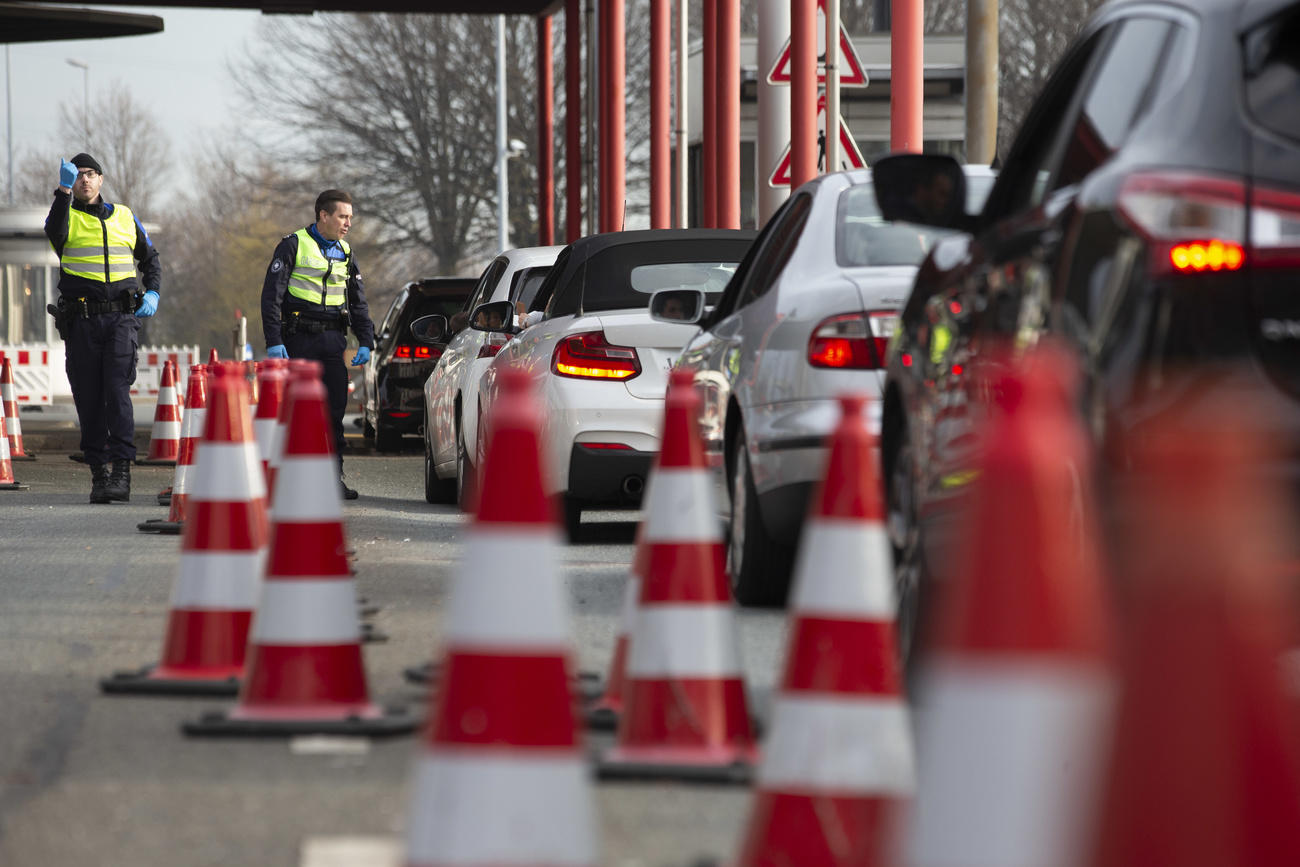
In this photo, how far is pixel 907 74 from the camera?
54.7 feet

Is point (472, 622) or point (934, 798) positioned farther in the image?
point (472, 622)

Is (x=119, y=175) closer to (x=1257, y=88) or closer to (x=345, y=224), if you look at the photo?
(x=345, y=224)

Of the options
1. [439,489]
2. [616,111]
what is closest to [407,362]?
[439,489]

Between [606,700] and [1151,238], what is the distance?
1977 millimetres

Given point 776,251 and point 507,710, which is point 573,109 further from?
point 507,710

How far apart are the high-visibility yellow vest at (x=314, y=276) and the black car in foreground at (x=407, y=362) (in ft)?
18.2

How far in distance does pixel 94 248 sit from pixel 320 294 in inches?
55.7

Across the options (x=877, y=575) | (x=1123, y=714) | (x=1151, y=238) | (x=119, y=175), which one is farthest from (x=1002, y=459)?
(x=119, y=175)

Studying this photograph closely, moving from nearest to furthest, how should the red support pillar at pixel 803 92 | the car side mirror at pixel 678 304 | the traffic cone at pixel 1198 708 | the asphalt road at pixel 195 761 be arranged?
the traffic cone at pixel 1198 708, the asphalt road at pixel 195 761, the car side mirror at pixel 678 304, the red support pillar at pixel 803 92

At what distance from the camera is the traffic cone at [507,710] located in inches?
119

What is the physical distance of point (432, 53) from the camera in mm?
56438

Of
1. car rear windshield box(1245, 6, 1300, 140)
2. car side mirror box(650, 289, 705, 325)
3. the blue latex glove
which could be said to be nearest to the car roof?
the blue latex glove

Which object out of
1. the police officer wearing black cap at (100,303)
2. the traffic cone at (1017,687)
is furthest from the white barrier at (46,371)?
the traffic cone at (1017,687)

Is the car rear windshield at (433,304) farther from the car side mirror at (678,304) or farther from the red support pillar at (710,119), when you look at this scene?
the car side mirror at (678,304)
